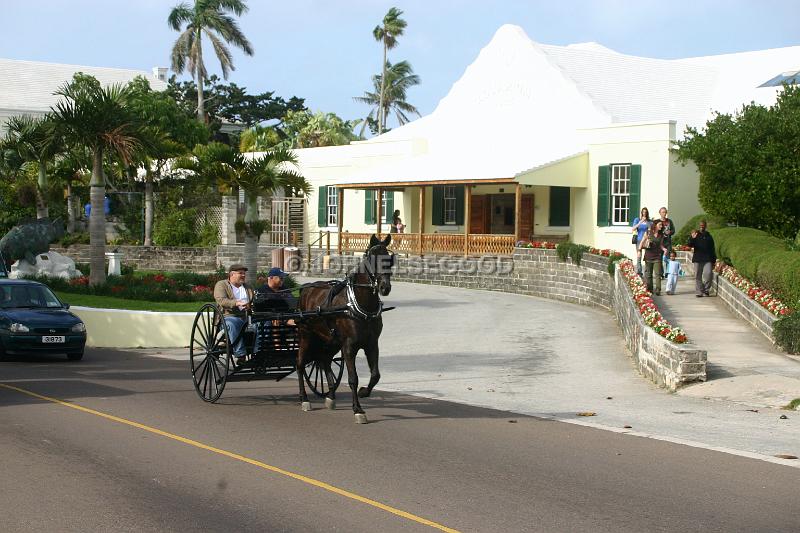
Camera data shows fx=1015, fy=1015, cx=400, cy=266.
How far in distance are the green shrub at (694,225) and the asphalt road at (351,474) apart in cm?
1999

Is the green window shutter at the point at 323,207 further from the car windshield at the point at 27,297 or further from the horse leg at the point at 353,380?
the horse leg at the point at 353,380

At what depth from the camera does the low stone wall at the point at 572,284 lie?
48.3 ft

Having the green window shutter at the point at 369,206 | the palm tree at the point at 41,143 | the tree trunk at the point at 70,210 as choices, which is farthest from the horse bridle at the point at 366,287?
the tree trunk at the point at 70,210

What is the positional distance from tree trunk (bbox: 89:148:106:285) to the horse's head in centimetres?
1677

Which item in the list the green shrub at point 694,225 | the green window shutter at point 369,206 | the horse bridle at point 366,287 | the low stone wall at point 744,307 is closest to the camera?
the horse bridle at point 366,287

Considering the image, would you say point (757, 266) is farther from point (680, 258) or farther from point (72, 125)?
point (72, 125)

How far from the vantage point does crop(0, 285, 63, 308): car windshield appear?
19891mm

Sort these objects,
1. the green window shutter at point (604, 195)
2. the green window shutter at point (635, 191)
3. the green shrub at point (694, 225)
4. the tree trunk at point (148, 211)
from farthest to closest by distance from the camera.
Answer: the tree trunk at point (148, 211)
the green window shutter at point (604, 195)
the green window shutter at point (635, 191)
the green shrub at point (694, 225)

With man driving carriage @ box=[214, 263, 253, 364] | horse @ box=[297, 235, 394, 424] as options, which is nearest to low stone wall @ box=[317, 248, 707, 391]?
horse @ box=[297, 235, 394, 424]

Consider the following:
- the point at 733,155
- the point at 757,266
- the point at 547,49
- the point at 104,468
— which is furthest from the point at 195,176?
the point at 104,468

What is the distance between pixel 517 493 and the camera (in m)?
8.20

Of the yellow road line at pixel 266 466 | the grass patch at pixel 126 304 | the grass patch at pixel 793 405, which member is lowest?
the grass patch at pixel 793 405

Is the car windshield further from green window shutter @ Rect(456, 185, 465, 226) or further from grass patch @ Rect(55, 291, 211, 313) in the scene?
green window shutter @ Rect(456, 185, 465, 226)

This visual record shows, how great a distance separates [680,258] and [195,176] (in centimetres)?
2351
